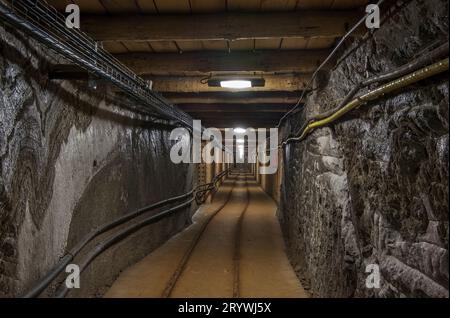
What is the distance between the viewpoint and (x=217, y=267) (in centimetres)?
638

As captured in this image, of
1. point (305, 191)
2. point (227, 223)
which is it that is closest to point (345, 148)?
point (305, 191)

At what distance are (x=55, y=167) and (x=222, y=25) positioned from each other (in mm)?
2383

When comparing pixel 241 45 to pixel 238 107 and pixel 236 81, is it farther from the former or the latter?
pixel 238 107

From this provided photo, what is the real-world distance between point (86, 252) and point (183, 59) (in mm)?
2983

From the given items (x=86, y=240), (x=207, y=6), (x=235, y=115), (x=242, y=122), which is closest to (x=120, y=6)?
(x=207, y=6)

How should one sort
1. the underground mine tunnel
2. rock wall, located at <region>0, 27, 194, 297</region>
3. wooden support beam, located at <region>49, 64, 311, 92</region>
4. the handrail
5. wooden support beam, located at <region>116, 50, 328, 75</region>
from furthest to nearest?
wooden support beam, located at <region>49, 64, 311, 92</region>
wooden support beam, located at <region>116, 50, 328, 75</region>
the handrail
rock wall, located at <region>0, 27, 194, 297</region>
the underground mine tunnel

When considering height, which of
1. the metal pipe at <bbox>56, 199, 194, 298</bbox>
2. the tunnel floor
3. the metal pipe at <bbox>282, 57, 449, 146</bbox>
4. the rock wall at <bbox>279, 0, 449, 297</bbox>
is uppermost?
the metal pipe at <bbox>282, 57, 449, 146</bbox>

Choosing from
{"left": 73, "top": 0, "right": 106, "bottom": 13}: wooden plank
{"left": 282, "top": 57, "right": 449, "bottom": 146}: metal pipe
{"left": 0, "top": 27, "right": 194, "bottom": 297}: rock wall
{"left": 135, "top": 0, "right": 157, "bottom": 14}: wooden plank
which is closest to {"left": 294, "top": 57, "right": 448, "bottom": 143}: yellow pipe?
{"left": 282, "top": 57, "right": 449, "bottom": 146}: metal pipe

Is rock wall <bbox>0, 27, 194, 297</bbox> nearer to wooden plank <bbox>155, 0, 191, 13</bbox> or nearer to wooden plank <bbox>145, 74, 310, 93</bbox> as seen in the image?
wooden plank <bbox>145, 74, 310, 93</bbox>

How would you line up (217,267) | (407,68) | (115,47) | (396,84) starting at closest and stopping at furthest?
(407,68) < (396,84) < (115,47) < (217,267)

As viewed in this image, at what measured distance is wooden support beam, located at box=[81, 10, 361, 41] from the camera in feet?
11.6

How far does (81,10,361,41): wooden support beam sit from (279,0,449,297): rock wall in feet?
1.39

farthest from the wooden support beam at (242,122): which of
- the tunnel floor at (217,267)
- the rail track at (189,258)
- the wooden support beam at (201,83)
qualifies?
the wooden support beam at (201,83)

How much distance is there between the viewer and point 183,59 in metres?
4.72
